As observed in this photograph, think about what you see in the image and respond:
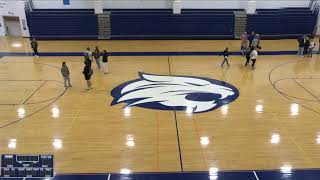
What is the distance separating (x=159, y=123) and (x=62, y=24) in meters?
15.3

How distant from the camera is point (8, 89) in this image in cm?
1391

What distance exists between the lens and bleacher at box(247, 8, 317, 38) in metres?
23.2

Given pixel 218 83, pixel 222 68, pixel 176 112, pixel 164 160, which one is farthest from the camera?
pixel 222 68

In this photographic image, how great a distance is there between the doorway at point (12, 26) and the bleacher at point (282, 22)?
57.5 feet

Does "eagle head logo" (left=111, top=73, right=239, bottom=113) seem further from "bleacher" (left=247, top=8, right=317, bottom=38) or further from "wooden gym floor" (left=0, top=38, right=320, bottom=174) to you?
"bleacher" (left=247, top=8, right=317, bottom=38)

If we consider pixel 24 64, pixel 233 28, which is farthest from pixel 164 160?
pixel 233 28

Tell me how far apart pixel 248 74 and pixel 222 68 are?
4.87ft

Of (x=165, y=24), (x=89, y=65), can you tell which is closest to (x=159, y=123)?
(x=89, y=65)

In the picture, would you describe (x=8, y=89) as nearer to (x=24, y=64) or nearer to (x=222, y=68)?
(x=24, y=64)

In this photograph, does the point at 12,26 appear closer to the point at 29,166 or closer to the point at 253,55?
the point at 253,55

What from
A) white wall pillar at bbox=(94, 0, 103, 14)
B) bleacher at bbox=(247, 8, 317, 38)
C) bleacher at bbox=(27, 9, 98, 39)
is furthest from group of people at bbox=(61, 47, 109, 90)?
bleacher at bbox=(247, 8, 317, 38)

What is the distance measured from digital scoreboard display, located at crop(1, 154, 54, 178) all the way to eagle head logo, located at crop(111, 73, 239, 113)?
6189 millimetres

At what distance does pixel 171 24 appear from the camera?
23.2m

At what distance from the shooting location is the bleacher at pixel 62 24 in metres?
23.0
